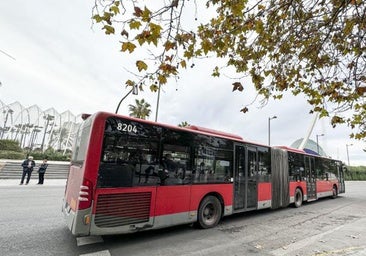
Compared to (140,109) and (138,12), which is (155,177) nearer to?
(138,12)

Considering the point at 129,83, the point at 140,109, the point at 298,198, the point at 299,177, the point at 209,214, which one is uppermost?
the point at 140,109

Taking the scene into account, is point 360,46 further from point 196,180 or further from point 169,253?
point 169,253

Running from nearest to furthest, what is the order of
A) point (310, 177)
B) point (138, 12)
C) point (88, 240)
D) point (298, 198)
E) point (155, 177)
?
point (138, 12)
point (88, 240)
point (155, 177)
point (298, 198)
point (310, 177)

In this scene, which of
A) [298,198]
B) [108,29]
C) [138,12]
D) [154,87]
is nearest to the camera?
[138,12]

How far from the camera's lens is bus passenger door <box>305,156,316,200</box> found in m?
13.0

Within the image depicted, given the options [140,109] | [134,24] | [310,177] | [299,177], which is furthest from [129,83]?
[140,109]

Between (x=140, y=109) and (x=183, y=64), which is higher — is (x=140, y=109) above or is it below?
above

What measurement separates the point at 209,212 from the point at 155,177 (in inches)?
97.1

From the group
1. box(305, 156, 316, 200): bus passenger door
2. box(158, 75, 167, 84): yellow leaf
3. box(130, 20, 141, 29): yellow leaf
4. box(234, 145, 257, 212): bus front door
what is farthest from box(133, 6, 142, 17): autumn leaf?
box(305, 156, 316, 200): bus passenger door

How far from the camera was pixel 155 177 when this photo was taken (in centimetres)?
589

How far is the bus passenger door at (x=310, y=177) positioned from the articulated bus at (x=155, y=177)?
181 inches

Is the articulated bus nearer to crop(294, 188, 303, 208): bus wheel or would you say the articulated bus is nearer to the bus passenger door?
crop(294, 188, 303, 208): bus wheel

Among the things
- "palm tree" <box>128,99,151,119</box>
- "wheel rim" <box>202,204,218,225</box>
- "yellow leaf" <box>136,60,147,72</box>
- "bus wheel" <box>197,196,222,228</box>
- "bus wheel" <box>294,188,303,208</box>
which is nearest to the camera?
"yellow leaf" <box>136,60,147,72</box>

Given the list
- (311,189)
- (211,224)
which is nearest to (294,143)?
(311,189)
